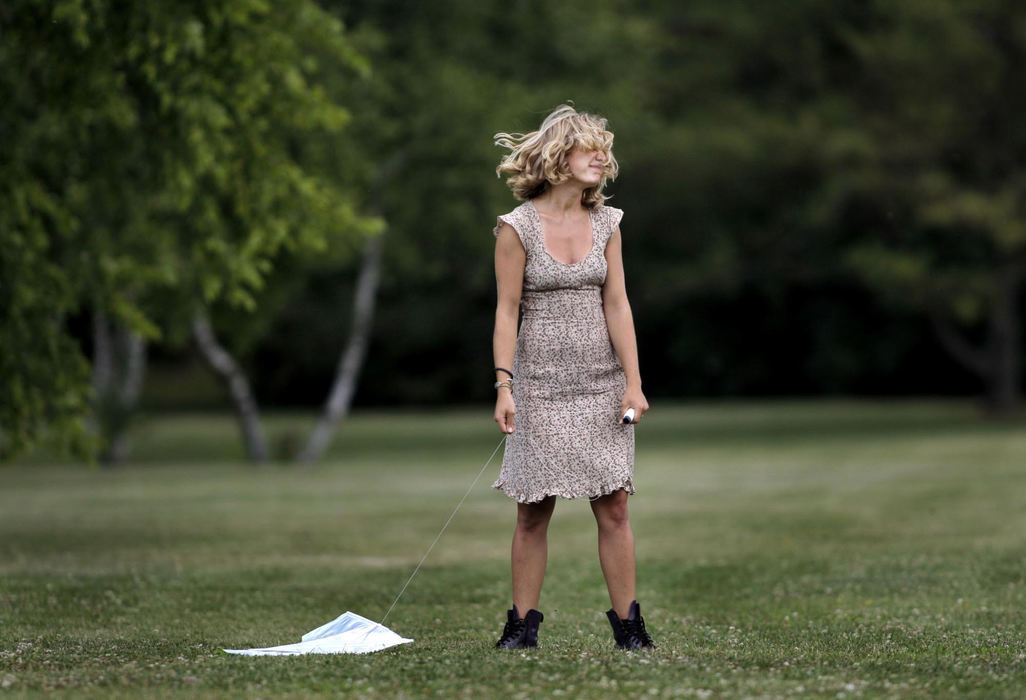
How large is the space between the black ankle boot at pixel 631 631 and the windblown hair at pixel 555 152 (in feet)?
5.56

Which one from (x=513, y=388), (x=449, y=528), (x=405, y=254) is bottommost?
(x=449, y=528)

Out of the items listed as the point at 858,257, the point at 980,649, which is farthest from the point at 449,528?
the point at 858,257

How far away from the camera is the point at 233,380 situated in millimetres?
27000

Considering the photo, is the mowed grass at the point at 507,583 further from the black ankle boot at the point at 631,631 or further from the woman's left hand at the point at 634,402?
the woman's left hand at the point at 634,402

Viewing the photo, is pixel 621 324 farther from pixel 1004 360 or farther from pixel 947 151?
pixel 1004 360

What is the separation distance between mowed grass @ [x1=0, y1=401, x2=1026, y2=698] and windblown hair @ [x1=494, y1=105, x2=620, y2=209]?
191 centimetres

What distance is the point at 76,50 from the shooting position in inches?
446

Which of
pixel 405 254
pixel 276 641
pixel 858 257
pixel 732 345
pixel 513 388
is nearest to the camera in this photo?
pixel 513 388

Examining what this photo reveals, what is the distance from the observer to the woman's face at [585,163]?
20.1ft

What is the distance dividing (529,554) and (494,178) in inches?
788

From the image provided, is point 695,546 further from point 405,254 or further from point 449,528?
point 405,254

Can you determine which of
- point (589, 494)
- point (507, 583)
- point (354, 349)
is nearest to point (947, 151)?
point (354, 349)

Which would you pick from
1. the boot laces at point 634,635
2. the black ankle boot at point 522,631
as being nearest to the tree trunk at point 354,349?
the black ankle boot at point 522,631

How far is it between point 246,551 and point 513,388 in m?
6.19
